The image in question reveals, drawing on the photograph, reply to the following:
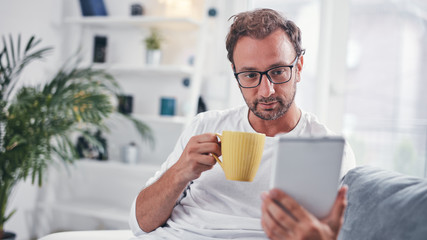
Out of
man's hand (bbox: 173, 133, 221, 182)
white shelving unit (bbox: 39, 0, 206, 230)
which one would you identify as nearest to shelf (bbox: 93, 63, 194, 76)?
white shelving unit (bbox: 39, 0, 206, 230)

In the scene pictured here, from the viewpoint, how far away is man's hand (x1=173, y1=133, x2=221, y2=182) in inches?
38.6

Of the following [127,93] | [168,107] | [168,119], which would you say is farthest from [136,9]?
[168,119]

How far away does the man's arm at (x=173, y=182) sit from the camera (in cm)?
99

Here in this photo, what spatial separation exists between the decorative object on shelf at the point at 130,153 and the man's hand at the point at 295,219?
2364 millimetres

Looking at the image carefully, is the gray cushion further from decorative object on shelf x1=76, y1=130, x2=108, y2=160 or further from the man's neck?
decorative object on shelf x1=76, y1=130, x2=108, y2=160

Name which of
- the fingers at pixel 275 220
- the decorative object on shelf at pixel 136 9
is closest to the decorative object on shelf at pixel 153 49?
the decorative object on shelf at pixel 136 9

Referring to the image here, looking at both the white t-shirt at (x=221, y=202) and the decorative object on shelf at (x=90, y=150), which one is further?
the decorative object on shelf at (x=90, y=150)

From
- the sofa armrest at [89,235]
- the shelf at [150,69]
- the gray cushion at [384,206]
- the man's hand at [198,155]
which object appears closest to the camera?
the gray cushion at [384,206]

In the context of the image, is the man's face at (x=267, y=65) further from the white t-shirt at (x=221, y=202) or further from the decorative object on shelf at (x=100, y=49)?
the decorative object on shelf at (x=100, y=49)

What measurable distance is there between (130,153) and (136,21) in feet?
3.08

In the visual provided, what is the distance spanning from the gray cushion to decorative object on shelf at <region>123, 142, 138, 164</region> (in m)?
2.06

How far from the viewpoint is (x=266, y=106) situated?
1.25m

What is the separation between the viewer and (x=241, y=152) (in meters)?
0.90

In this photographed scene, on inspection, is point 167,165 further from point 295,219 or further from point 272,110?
point 295,219
